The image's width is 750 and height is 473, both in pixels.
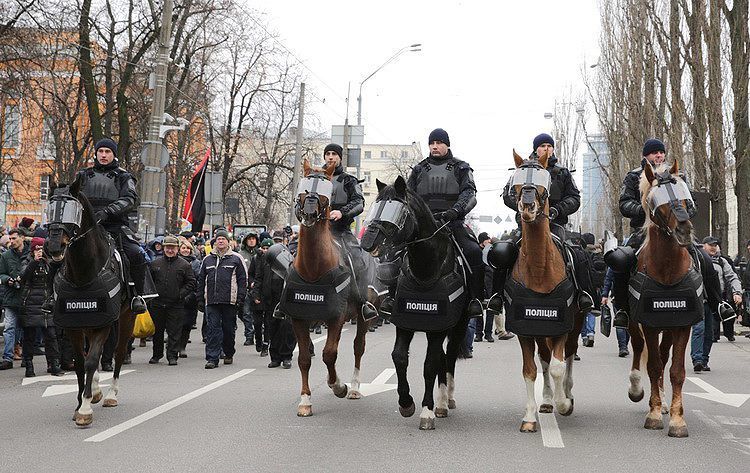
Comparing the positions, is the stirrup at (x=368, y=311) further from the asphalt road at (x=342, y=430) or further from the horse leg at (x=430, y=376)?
the horse leg at (x=430, y=376)

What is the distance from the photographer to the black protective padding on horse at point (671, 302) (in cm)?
918

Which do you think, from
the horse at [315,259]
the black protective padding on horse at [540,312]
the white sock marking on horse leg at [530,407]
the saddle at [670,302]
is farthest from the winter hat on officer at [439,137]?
the white sock marking on horse leg at [530,407]

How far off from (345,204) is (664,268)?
3931 millimetres

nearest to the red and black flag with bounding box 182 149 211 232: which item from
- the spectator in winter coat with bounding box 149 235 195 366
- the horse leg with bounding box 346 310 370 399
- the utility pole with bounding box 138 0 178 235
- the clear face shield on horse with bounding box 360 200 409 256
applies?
the utility pole with bounding box 138 0 178 235

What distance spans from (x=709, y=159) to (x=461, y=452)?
22.5 meters

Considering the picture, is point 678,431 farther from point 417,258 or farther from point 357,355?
point 357,355

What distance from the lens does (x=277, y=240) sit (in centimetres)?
2105

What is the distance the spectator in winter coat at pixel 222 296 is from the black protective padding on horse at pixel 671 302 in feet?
27.7

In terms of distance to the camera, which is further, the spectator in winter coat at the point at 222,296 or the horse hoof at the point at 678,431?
the spectator in winter coat at the point at 222,296

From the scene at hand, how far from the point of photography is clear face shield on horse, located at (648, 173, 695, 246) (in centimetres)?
866

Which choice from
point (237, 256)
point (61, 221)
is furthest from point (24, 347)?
point (61, 221)

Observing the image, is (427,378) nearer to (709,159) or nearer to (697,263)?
(697,263)

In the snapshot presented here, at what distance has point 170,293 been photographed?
16.7 meters

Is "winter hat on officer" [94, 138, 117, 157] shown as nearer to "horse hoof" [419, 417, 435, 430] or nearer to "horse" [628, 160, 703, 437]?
"horse hoof" [419, 417, 435, 430]
